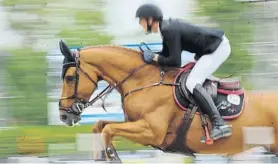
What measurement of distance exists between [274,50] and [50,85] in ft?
9.31

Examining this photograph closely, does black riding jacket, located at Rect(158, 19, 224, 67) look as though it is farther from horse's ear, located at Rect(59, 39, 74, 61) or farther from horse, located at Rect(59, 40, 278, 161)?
horse's ear, located at Rect(59, 39, 74, 61)

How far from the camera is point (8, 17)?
28.2ft

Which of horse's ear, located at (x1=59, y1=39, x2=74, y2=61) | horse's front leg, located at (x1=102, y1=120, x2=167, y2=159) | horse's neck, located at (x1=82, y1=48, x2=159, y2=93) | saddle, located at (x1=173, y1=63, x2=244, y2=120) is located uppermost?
horse's ear, located at (x1=59, y1=39, x2=74, y2=61)

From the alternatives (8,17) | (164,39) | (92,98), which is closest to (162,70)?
(164,39)

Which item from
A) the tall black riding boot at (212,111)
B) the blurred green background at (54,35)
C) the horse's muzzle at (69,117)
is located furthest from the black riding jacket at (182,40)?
the blurred green background at (54,35)

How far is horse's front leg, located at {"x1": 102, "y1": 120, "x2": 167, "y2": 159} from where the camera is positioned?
5984 millimetres

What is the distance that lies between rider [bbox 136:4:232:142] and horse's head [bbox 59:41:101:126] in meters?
0.54

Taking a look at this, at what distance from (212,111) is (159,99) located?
491 mm

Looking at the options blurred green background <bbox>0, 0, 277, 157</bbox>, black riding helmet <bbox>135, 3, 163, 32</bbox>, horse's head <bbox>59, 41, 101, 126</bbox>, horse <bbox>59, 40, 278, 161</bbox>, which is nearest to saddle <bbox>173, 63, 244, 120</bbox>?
horse <bbox>59, 40, 278, 161</bbox>

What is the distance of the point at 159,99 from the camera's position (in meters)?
6.16

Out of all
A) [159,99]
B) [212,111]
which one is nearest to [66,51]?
[159,99]

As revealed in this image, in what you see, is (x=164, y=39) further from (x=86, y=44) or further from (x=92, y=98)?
(x=86, y=44)

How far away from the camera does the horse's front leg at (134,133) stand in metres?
5.98

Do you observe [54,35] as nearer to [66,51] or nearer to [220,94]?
[66,51]
